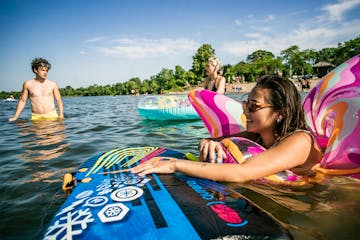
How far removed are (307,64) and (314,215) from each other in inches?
2594

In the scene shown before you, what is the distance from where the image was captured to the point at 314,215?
1.48 m

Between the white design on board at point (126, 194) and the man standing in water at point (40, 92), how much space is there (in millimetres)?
5515

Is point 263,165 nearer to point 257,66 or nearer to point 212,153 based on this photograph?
point 212,153

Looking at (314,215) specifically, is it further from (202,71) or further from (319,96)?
(202,71)

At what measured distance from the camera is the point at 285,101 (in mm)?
1723

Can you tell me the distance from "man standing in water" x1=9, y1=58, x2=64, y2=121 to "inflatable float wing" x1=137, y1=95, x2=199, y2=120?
2747 millimetres

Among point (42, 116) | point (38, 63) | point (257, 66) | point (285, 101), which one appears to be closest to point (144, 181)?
point (285, 101)

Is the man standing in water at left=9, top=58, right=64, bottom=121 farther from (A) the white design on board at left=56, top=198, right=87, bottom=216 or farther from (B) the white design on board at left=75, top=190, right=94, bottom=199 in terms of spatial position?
(A) the white design on board at left=56, top=198, right=87, bottom=216

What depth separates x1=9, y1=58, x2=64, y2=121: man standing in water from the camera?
19.3 ft

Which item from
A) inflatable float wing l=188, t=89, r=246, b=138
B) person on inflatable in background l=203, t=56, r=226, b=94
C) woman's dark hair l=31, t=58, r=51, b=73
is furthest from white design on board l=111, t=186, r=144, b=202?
woman's dark hair l=31, t=58, r=51, b=73

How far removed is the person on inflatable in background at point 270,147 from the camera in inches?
60.5

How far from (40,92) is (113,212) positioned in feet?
19.3

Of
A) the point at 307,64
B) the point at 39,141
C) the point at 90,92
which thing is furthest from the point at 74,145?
the point at 90,92

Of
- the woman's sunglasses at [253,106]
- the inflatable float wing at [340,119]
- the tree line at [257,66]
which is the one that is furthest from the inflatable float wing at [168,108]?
the tree line at [257,66]
